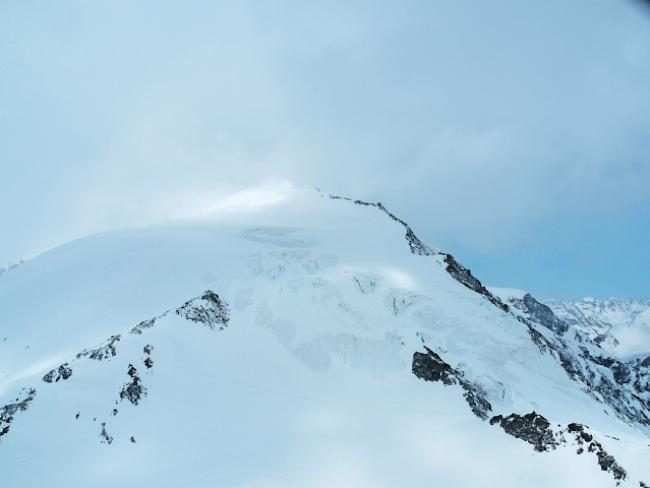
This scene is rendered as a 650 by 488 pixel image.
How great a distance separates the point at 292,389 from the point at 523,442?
1439cm

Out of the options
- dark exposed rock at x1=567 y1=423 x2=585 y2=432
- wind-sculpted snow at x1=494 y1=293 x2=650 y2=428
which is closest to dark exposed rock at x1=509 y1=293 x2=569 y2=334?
wind-sculpted snow at x1=494 y1=293 x2=650 y2=428

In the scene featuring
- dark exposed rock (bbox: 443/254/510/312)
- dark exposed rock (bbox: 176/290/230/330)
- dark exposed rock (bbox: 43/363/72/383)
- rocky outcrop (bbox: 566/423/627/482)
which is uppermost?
dark exposed rock (bbox: 443/254/510/312)

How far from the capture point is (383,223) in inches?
2467

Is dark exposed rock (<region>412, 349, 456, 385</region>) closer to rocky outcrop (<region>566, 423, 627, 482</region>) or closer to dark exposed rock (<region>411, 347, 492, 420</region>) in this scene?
dark exposed rock (<region>411, 347, 492, 420</region>)

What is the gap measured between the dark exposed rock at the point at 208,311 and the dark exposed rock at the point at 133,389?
264 inches

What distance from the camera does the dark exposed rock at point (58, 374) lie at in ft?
85.5

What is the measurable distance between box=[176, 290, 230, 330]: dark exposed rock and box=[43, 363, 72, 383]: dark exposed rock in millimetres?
8384

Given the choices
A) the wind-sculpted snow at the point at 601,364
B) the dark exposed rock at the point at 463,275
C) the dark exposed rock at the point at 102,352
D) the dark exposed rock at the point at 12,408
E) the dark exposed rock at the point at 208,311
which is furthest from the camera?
the wind-sculpted snow at the point at 601,364

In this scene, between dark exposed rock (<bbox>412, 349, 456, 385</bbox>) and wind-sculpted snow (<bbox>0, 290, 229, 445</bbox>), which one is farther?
dark exposed rock (<bbox>412, 349, 456, 385</bbox>)

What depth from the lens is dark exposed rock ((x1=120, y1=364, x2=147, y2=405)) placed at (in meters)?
Answer: 26.1

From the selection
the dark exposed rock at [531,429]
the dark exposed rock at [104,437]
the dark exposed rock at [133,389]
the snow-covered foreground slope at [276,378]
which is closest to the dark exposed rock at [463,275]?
the snow-covered foreground slope at [276,378]

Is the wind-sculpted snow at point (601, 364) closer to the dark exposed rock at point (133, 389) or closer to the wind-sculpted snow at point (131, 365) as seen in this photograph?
the wind-sculpted snow at point (131, 365)

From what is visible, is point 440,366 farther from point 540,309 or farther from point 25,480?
point 540,309

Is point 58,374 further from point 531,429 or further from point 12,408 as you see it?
point 531,429
